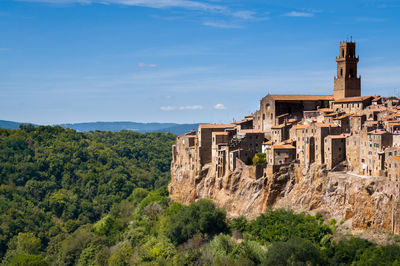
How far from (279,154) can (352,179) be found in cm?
1105

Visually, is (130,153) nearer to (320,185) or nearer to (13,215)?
(13,215)

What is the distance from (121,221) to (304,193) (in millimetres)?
45539

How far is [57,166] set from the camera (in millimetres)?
147875

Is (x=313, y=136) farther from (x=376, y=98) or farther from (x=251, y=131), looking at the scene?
(x=376, y=98)

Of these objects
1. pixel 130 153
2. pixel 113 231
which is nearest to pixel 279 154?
pixel 113 231

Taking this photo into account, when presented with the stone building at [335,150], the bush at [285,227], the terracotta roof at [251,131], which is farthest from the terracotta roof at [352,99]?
the bush at [285,227]

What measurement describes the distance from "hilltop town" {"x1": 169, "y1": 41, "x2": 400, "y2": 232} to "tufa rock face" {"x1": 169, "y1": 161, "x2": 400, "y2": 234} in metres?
0.10

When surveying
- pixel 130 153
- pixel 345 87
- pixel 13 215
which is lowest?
pixel 13 215

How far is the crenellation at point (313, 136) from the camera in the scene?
57500 millimetres

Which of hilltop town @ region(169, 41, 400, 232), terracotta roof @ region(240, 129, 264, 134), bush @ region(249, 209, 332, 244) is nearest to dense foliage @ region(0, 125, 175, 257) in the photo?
hilltop town @ region(169, 41, 400, 232)

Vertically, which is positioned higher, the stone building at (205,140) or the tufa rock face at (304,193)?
the stone building at (205,140)

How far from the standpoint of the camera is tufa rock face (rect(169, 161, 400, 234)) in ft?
174

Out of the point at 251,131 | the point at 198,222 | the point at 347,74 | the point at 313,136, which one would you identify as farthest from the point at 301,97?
the point at 198,222

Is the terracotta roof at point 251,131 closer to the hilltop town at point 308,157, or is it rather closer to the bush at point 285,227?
the hilltop town at point 308,157
